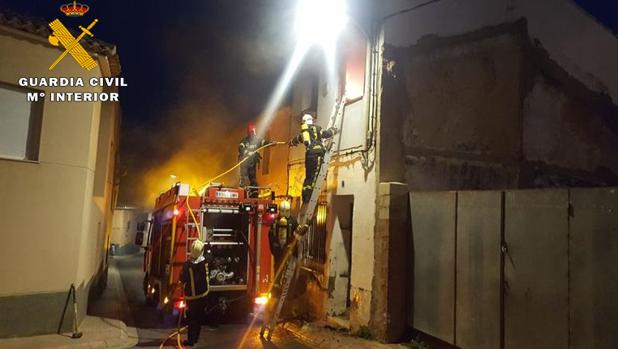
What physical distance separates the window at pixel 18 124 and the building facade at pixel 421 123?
552 cm

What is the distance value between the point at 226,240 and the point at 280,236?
1.10m

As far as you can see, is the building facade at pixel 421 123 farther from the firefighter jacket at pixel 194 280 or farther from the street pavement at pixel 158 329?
the firefighter jacket at pixel 194 280

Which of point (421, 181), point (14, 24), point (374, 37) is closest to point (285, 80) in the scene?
point (374, 37)

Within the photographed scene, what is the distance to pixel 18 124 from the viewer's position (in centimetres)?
745

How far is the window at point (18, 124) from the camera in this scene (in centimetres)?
732

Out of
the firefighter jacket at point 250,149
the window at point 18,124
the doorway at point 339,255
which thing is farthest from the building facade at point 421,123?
the window at point 18,124

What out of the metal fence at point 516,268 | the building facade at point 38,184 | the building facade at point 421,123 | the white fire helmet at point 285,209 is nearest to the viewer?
the metal fence at point 516,268

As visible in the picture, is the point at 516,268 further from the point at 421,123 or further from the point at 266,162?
the point at 266,162

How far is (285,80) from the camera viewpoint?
12.3 meters

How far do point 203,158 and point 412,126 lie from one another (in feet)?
44.3

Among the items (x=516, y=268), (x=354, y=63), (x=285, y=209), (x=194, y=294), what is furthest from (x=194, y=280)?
(x=354, y=63)

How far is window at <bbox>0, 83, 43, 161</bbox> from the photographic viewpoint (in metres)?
7.32

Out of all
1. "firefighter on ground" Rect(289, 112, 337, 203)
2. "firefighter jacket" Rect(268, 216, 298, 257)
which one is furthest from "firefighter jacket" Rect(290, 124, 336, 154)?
"firefighter jacket" Rect(268, 216, 298, 257)

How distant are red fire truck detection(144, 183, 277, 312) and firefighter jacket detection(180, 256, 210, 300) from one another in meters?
1.00
